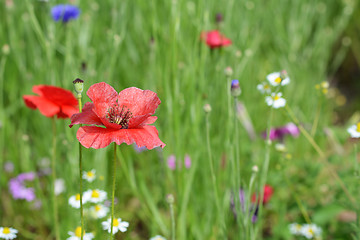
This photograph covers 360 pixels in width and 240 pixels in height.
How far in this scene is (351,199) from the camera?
101cm

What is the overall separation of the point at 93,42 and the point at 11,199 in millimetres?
743

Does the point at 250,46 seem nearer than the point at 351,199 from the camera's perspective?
No

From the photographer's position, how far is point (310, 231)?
3.77 feet

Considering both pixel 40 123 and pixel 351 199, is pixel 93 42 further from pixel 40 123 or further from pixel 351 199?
pixel 351 199

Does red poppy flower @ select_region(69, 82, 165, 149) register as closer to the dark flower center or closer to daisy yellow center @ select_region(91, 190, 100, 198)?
the dark flower center

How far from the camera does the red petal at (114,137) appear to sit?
23.4 inches

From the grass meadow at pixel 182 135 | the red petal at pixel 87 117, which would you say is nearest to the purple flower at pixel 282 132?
the grass meadow at pixel 182 135

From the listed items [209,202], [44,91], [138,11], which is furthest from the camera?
[138,11]

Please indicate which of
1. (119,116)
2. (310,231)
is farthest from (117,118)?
(310,231)

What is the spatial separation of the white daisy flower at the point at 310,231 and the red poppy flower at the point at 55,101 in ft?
2.43

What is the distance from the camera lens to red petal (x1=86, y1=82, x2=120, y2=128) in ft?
2.14

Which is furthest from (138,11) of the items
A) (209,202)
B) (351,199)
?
(351,199)

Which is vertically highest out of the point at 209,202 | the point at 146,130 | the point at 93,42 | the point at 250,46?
the point at 93,42

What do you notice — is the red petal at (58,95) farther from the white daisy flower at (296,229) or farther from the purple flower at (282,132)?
the purple flower at (282,132)
